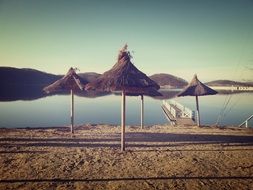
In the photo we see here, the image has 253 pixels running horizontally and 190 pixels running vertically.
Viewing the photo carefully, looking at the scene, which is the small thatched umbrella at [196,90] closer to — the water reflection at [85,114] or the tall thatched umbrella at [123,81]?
the tall thatched umbrella at [123,81]

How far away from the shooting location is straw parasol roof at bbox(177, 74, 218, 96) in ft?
63.6

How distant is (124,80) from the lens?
11500 millimetres

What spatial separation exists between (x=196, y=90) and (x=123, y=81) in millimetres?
9732

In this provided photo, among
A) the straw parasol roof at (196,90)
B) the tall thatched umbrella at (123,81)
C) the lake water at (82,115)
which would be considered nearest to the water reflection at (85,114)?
the lake water at (82,115)

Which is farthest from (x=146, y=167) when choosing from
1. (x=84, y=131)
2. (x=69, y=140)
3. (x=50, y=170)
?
(x=84, y=131)

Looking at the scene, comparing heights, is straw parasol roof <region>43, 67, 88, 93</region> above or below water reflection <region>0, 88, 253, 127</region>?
above

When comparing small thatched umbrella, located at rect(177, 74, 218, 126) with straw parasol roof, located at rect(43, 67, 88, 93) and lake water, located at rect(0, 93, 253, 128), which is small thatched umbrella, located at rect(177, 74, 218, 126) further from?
lake water, located at rect(0, 93, 253, 128)

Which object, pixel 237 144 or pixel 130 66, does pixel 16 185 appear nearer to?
pixel 130 66

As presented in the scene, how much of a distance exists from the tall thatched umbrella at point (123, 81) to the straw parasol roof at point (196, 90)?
26.7 ft

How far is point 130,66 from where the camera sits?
12.2 metres

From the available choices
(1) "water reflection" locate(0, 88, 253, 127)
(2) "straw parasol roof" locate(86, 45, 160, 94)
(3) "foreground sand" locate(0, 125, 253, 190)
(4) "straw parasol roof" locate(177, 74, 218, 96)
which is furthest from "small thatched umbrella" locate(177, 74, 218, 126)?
(1) "water reflection" locate(0, 88, 253, 127)

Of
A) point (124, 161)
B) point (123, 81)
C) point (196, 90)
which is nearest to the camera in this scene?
point (124, 161)

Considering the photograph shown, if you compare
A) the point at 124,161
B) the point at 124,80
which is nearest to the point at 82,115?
the point at 124,80

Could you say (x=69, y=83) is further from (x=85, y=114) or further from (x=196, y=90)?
(x=85, y=114)
